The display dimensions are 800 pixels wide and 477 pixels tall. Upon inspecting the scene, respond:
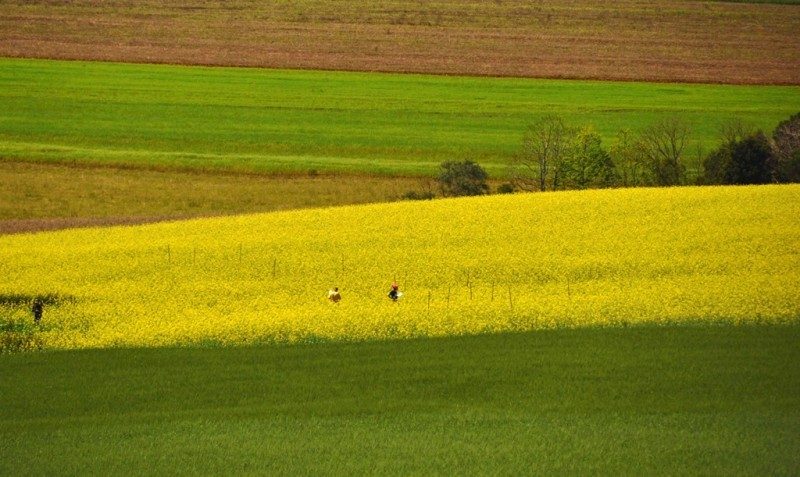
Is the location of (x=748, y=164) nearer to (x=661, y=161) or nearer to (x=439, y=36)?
(x=661, y=161)

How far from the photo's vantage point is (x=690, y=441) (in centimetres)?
1434

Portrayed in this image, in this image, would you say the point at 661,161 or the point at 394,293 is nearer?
the point at 394,293

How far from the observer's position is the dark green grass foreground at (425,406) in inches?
551

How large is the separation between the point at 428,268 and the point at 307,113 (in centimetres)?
2880

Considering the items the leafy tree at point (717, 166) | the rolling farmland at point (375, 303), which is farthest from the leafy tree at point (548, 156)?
the leafy tree at point (717, 166)

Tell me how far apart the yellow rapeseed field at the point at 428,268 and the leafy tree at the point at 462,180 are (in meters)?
6.81

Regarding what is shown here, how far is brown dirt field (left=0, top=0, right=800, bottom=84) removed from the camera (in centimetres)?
6191

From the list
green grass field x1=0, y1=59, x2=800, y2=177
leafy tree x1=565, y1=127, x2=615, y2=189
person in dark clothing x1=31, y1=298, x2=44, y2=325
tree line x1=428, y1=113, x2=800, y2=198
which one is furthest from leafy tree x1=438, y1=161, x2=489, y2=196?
person in dark clothing x1=31, y1=298, x2=44, y2=325

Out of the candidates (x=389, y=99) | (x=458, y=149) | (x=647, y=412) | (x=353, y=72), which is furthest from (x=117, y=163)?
(x=647, y=412)

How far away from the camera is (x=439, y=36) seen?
6738cm

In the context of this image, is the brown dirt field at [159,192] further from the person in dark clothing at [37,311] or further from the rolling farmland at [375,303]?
the person in dark clothing at [37,311]

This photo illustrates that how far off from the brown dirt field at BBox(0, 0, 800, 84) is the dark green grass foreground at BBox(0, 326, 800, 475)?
42.7m

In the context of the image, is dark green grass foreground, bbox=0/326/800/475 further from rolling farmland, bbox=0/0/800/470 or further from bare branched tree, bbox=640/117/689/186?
bare branched tree, bbox=640/117/689/186

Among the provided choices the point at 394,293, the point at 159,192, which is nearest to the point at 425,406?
the point at 394,293
